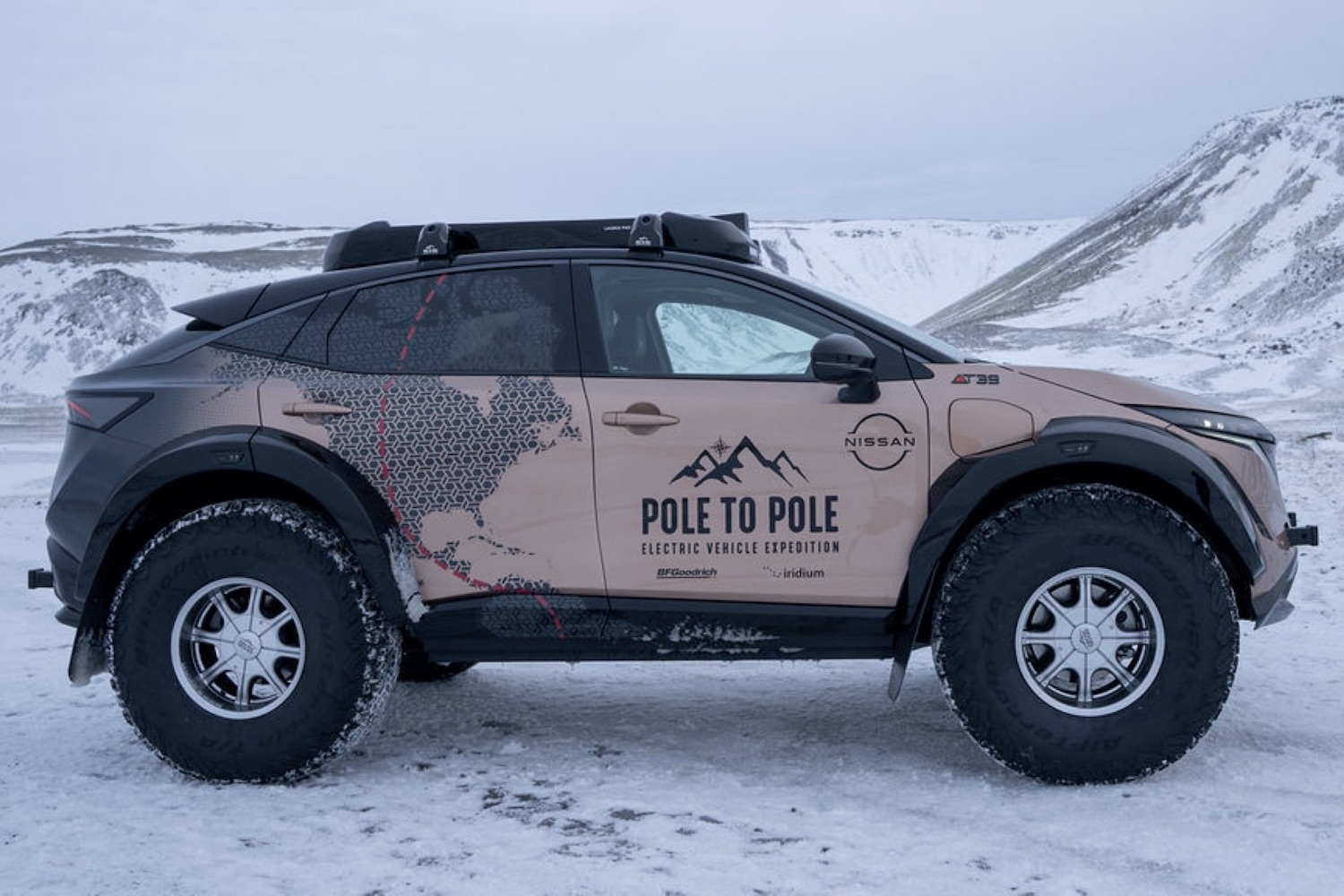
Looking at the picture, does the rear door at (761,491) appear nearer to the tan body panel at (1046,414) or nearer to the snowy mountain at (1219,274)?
the tan body panel at (1046,414)

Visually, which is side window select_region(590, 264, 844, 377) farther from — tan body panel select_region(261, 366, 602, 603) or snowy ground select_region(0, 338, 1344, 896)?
snowy ground select_region(0, 338, 1344, 896)

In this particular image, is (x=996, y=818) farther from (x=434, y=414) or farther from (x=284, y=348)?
(x=284, y=348)

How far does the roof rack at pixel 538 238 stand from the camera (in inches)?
175

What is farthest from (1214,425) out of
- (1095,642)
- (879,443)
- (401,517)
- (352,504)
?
(352,504)

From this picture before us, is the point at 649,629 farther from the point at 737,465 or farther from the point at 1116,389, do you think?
the point at 1116,389

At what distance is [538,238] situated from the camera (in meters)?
4.55

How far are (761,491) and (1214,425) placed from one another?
4.97ft

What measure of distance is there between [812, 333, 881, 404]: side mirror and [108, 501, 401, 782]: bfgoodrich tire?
165 centimetres

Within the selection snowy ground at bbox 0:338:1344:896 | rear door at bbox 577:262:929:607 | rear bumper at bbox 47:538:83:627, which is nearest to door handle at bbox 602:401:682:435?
rear door at bbox 577:262:929:607

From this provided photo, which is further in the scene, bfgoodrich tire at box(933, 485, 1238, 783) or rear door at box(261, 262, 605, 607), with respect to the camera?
rear door at box(261, 262, 605, 607)

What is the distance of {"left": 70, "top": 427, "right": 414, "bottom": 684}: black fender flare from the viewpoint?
4.10 meters

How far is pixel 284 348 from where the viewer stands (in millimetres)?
4383

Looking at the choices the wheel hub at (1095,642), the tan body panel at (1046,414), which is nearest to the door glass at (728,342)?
the tan body panel at (1046,414)

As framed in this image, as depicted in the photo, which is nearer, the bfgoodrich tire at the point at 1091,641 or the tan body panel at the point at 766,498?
the bfgoodrich tire at the point at 1091,641
